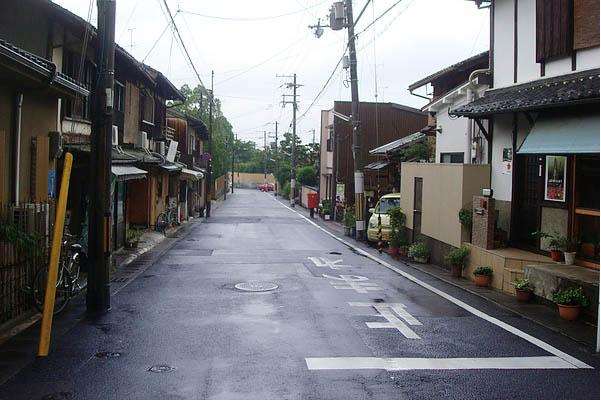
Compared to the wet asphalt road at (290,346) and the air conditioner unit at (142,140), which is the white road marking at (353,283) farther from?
the air conditioner unit at (142,140)

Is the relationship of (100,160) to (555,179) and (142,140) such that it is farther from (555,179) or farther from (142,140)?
(142,140)

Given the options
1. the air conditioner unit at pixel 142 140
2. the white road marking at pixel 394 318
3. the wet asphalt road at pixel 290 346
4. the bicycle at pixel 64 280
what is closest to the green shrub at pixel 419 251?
the wet asphalt road at pixel 290 346

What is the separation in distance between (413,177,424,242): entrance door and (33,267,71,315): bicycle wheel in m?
11.5

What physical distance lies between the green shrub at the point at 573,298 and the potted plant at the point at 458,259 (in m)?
4.67

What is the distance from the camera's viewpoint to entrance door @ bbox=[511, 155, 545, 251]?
1357 cm

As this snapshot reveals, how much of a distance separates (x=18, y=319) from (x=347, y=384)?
17.9 ft

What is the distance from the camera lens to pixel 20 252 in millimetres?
9305

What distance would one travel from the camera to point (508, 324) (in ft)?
32.1

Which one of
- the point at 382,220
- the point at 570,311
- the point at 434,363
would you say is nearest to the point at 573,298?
the point at 570,311

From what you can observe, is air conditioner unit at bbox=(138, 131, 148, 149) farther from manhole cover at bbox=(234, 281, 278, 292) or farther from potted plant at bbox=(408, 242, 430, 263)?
manhole cover at bbox=(234, 281, 278, 292)

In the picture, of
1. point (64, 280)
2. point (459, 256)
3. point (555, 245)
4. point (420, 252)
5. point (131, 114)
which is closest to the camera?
point (64, 280)

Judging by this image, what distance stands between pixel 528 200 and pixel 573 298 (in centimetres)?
462

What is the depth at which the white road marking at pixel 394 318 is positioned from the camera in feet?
Answer: 30.1

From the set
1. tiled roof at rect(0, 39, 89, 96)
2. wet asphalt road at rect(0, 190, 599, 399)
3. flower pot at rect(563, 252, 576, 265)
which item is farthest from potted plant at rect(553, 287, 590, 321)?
tiled roof at rect(0, 39, 89, 96)
